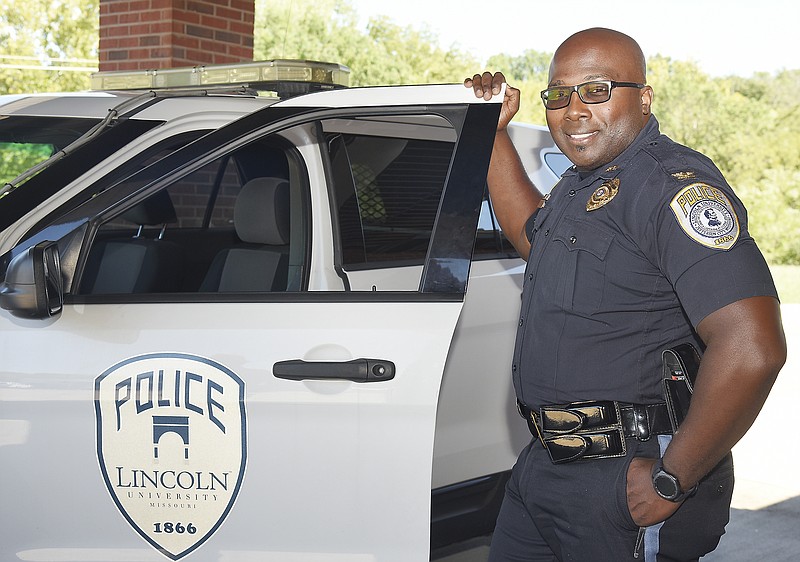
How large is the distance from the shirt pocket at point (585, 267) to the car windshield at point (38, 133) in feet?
5.36

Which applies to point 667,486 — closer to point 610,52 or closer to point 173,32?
point 610,52

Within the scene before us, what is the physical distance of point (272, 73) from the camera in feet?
10.5

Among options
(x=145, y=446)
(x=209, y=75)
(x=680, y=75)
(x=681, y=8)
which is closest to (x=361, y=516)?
(x=145, y=446)

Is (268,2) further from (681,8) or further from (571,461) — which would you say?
(571,461)

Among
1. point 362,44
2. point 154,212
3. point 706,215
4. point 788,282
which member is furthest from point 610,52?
point 362,44

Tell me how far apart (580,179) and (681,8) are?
143 feet

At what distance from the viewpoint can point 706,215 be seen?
1.86 metres

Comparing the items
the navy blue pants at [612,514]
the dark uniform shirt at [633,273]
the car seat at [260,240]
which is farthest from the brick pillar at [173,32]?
the navy blue pants at [612,514]

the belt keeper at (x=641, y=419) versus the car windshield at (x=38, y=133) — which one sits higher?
the car windshield at (x=38, y=133)

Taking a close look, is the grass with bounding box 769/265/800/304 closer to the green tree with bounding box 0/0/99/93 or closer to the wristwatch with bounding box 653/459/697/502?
the wristwatch with bounding box 653/459/697/502

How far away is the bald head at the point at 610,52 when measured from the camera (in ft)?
6.77

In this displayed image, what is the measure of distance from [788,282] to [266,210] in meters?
16.9

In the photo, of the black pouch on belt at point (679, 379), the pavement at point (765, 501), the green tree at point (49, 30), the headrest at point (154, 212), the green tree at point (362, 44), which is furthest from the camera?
the green tree at point (362, 44)

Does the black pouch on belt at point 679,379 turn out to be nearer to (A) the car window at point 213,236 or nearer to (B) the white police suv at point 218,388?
(B) the white police suv at point 218,388
